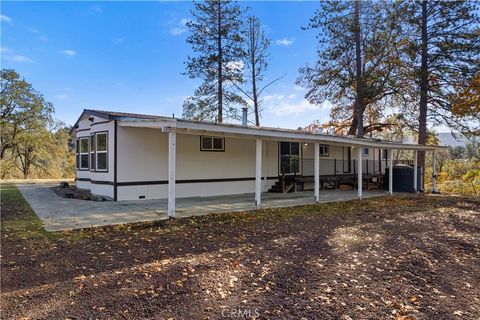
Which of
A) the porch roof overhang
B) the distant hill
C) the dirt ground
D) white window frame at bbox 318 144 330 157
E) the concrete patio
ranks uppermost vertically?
the distant hill

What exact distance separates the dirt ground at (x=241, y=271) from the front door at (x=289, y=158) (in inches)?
275

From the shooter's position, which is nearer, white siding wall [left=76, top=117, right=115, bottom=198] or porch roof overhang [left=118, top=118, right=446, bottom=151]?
porch roof overhang [left=118, top=118, right=446, bottom=151]

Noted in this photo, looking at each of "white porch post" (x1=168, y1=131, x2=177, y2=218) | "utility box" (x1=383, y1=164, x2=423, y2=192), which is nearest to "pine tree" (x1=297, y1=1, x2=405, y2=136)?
"utility box" (x1=383, y1=164, x2=423, y2=192)

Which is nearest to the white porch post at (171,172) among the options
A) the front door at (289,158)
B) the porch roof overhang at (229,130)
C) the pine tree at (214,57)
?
the porch roof overhang at (229,130)

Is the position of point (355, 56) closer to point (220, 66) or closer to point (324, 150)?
point (324, 150)

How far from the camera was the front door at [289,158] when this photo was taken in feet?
46.4

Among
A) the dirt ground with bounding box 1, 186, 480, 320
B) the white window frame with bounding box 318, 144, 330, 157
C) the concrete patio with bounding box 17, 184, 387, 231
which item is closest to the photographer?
the dirt ground with bounding box 1, 186, 480, 320

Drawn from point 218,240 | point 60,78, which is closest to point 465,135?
point 218,240

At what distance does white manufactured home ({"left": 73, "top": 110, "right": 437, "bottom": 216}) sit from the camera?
29.5ft

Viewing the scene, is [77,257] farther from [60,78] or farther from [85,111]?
[60,78]

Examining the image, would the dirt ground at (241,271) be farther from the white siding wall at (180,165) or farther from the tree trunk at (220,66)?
the tree trunk at (220,66)

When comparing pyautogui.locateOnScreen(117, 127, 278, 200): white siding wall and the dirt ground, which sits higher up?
pyautogui.locateOnScreen(117, 127, 278, 200): white siding wall

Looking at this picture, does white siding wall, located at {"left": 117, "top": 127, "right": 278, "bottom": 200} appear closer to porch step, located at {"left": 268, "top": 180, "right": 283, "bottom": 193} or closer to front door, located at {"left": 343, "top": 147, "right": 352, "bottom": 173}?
porch step, located at {"left": 268, "top": 180, "right": 283, "bottom": 193}

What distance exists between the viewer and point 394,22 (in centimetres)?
1602
